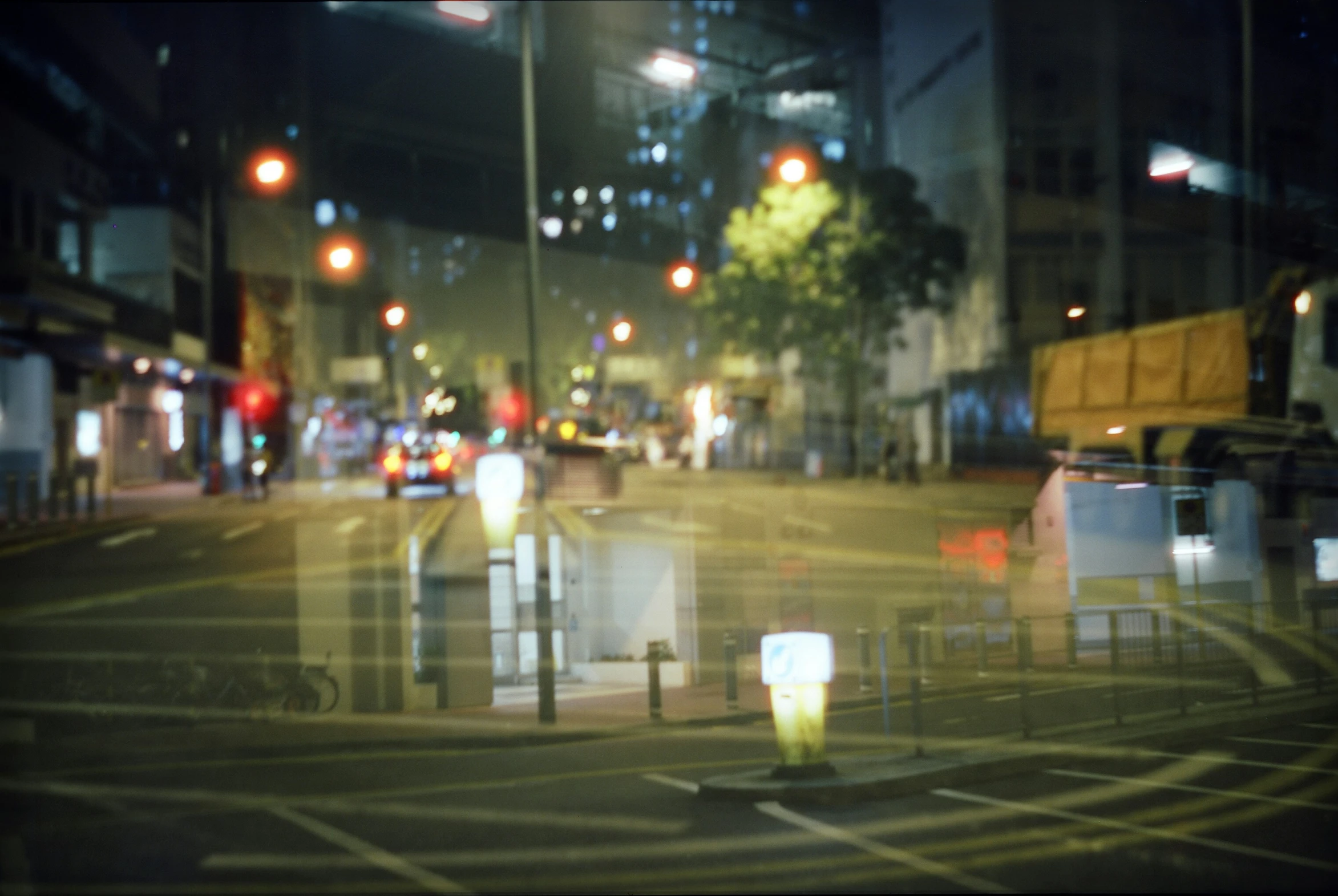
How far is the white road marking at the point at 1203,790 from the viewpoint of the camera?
8.93m

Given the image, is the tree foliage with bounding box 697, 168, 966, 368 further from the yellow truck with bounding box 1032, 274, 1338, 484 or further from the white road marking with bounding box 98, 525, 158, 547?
the yellow truck with bounding box 1032, 274, 1338, 484

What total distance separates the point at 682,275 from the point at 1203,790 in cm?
798

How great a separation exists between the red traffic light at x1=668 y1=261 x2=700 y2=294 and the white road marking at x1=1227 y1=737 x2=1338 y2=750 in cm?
748

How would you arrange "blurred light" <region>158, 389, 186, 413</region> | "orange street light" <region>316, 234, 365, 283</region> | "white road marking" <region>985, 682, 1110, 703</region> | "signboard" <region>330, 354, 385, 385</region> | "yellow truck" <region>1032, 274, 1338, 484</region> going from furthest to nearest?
"blurred light" <region>158, 389, 186, 413</region> → "signboard" <region>330, 354, 385, 385</region> → "yellow truck" <region>1032, 274, 1338, 484</region> → "white road marking" <region>985, 682, 1110, 703</region> → "orange street light" <region>316, 234, 365, 283</region>

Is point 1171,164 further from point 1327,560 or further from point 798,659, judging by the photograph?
point 798,659

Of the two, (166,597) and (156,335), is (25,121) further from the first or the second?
(166,597)

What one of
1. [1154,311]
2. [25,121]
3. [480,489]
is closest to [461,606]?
[480,489]

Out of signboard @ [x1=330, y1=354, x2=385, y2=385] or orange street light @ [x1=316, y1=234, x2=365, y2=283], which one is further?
signboard @ [x1=330, y1=354, x2=385, y2=385]

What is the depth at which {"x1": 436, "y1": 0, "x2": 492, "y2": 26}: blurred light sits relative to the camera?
13.4m

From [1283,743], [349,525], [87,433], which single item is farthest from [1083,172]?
[87,433]

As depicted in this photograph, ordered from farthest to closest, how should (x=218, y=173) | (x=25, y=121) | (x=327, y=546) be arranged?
1. (x=218, y=173)
2. (x=25, y=121)
3. (x=327, y=546)

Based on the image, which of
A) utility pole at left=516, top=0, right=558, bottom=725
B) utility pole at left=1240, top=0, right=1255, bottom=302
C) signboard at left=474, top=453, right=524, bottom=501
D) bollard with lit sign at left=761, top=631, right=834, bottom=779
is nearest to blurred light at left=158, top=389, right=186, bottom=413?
signboard at left=474, top=453, right=524, bottom=501

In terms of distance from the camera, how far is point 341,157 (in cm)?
1708

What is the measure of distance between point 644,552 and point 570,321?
189 inches
